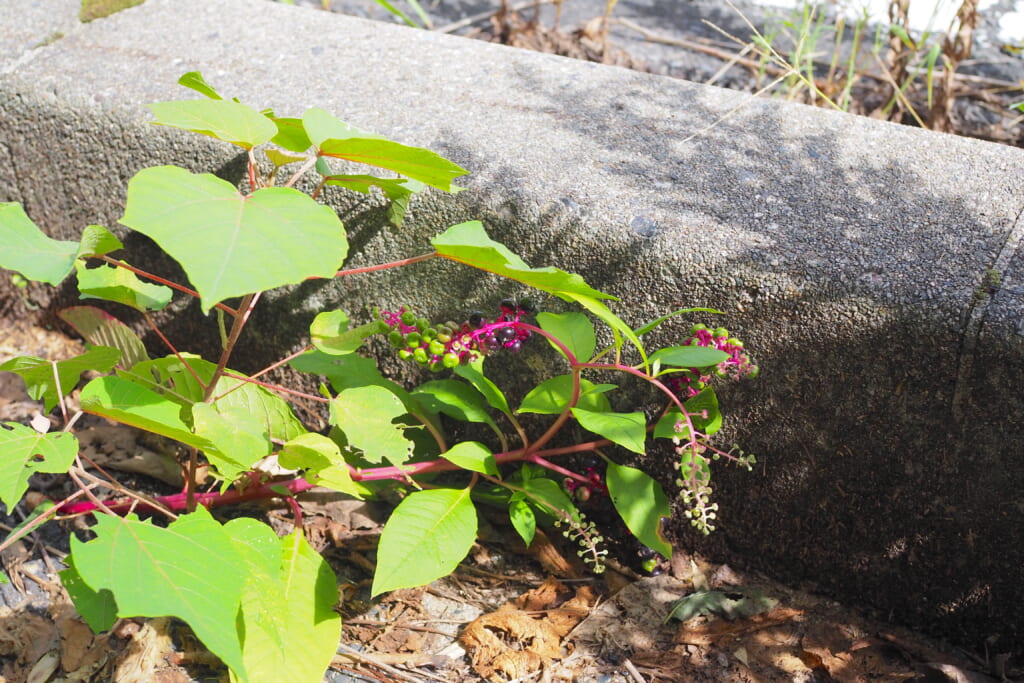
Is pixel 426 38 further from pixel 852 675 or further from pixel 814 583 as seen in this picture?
pixel 852 675

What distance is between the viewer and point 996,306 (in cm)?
137

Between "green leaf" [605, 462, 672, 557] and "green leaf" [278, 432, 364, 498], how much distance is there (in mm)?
462

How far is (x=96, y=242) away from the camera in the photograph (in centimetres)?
136

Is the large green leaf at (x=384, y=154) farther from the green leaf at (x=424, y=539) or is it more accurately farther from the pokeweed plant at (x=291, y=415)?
the green leaf at (x=424, y=539)

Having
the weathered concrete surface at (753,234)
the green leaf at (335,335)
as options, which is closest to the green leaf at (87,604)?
the green leaf at (335,335)

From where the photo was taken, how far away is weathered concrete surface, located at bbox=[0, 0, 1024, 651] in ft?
4.72

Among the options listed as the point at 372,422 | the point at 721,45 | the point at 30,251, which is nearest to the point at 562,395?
the point at 372,422

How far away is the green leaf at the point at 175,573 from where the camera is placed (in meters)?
1.02

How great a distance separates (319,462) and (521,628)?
0.50 meters

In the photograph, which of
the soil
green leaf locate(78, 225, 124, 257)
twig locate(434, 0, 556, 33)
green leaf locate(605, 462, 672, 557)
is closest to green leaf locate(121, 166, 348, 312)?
green leaf locate(78, 225, 124, 257)

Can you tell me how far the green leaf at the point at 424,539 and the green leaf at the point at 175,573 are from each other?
25cm

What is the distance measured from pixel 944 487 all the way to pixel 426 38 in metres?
1.69

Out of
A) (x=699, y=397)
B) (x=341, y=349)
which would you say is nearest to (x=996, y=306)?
(x=699, y=397)

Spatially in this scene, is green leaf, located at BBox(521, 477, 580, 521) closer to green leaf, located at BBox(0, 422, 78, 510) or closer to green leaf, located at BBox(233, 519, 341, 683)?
green leaf, located at BBox(233, 519, 341, 683)
